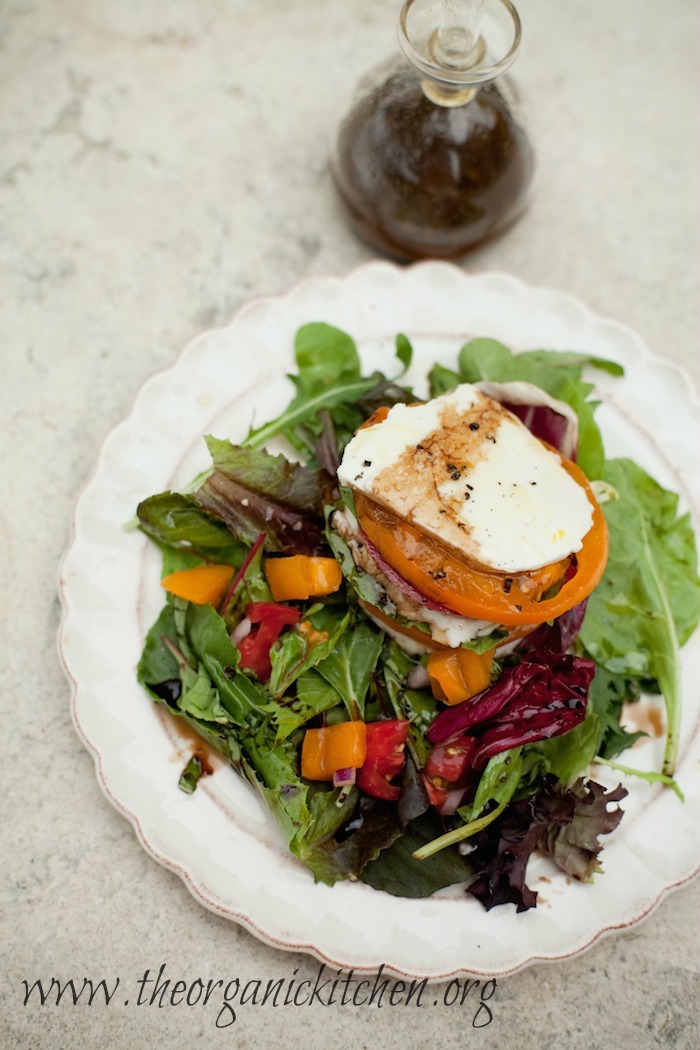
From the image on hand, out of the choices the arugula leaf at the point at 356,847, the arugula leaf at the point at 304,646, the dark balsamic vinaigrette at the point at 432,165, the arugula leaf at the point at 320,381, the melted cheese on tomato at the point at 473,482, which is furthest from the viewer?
the dark balsamic vinaigrette at the point at 432,165

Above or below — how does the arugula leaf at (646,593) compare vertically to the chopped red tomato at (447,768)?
above

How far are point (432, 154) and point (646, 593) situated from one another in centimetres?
182

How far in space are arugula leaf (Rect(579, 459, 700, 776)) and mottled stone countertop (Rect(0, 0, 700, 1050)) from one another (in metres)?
0.79

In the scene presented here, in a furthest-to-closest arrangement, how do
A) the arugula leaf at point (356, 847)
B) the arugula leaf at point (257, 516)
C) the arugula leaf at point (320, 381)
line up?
the arugula leaf at point (320, 381), the arugula leaf at point (257, 516), the arugula leaf at point (356, 847)

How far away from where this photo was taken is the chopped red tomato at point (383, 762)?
9.27 feet

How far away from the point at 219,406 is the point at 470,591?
1.26 metres

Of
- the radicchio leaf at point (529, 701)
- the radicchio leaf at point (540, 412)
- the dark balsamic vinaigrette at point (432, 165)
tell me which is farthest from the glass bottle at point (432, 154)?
the radicchio leaf at point (529, 701)

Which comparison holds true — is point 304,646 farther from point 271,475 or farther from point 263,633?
point 271,475

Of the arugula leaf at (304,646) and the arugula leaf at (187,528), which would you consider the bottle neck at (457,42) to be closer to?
the arugula leaf at (187,528)

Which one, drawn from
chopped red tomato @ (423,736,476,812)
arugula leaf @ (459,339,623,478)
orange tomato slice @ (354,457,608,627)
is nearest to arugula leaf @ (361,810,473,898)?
chopped red tomato @ (423,736,476,812)

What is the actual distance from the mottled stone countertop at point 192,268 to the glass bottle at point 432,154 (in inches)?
14.3

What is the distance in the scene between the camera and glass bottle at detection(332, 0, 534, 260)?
130 inches

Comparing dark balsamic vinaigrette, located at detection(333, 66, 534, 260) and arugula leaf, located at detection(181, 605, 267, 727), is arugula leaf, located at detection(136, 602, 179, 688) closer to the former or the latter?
arugula leaf, located at detection(181, 605, 267, 727)

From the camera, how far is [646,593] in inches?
122
